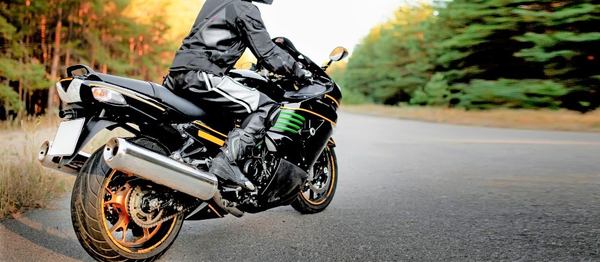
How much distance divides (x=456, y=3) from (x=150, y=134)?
95.4 feet

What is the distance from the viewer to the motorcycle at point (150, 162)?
321cm

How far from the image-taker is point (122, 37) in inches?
1341

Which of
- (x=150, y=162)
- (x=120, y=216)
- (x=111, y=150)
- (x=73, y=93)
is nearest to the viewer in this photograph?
(x=111, y=150)

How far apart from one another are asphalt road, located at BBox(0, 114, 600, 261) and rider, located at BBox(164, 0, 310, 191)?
27.2 inches

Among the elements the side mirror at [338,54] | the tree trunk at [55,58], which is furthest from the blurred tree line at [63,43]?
the side mirror at [338,54]

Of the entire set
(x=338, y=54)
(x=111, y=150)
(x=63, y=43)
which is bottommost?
(x=63, y=43)

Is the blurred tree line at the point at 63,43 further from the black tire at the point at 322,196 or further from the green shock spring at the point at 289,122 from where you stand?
the green shock spring at the point at 289,122

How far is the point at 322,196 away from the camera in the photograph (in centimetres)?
544

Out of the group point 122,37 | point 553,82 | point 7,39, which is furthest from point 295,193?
point 122,37

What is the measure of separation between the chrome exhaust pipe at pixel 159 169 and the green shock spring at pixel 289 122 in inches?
38.6

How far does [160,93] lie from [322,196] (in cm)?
238

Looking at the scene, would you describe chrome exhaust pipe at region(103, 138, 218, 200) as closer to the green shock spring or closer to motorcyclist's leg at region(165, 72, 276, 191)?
motorcyclist's leg at region(165, 72, 276, 191)

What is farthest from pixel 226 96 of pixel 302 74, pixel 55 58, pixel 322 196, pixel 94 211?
pixel 55 58

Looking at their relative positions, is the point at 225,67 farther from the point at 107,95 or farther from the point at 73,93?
the point at 73,93
